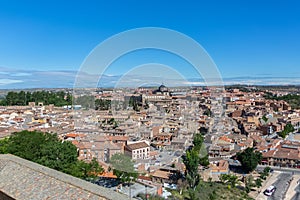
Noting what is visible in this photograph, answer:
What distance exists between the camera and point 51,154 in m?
5.58

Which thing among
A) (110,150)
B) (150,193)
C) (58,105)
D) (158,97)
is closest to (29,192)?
(150,193)

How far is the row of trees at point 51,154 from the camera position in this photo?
5.43 meters

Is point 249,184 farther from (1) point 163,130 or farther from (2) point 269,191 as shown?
(1) point 163,130

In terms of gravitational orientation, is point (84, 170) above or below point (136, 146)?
above

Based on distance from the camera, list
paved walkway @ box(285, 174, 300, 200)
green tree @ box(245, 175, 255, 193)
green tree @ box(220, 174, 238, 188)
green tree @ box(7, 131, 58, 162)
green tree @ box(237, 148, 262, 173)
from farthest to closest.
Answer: green tree @ box(237, 148, 262, 173) < green tree @ box(220, 174, 238, 188) < green tree @ box(245, 175, 255, 193) < paved walkway @ box(285, 174, 300, 200) < green tree @ box(7, 131, 58, 162)

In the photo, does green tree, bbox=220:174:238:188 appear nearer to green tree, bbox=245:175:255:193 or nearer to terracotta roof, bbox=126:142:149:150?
green tree, bbox=245:175:255:193

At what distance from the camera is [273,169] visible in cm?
1088

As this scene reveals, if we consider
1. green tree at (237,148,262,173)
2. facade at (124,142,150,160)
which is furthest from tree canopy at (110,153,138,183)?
green tree at (237,148,262,173)

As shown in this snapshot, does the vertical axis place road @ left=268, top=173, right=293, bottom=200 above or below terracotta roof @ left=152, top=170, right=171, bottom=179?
below

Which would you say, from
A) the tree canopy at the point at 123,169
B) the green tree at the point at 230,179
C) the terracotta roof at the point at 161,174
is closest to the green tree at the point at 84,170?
the tree canopy at the point at 123,169

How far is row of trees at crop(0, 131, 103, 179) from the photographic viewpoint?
5434 millimetres

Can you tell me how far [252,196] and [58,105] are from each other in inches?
776

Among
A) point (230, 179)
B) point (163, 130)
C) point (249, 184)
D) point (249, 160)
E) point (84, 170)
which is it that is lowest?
point (249, 184)

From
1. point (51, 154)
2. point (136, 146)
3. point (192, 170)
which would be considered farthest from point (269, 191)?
point (51, 154)
